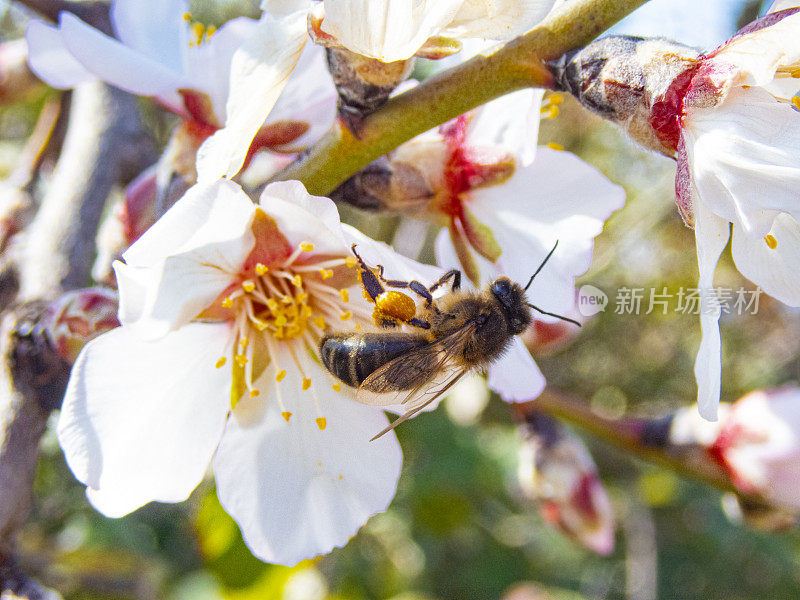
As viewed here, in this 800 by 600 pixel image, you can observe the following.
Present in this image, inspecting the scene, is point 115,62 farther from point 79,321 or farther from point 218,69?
point 79,321

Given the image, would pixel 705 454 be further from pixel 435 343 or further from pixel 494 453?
pixel 494 453

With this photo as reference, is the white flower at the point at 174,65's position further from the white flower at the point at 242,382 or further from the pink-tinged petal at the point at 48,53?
the white flower at the point at 242,382

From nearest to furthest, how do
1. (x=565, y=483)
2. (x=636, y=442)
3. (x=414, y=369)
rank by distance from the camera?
(x=414, y=369) < (x=636, y=442) < (x=565, y=483)

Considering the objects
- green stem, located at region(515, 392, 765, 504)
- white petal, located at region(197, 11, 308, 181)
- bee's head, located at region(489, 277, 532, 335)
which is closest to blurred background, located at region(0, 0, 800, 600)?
green stem, located at region(515, 392, 765, 504)

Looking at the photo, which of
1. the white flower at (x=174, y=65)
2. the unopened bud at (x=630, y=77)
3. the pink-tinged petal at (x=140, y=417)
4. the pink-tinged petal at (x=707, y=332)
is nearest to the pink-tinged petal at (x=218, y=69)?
the white flower at (x=174, y=65)

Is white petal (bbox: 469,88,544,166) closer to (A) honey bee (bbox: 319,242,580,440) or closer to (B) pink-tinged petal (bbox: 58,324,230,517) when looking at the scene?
(A) honey bee (bbox: 319,242,580,440)

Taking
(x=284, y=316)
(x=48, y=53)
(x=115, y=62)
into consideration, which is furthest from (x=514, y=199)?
(x=48, y=53)
